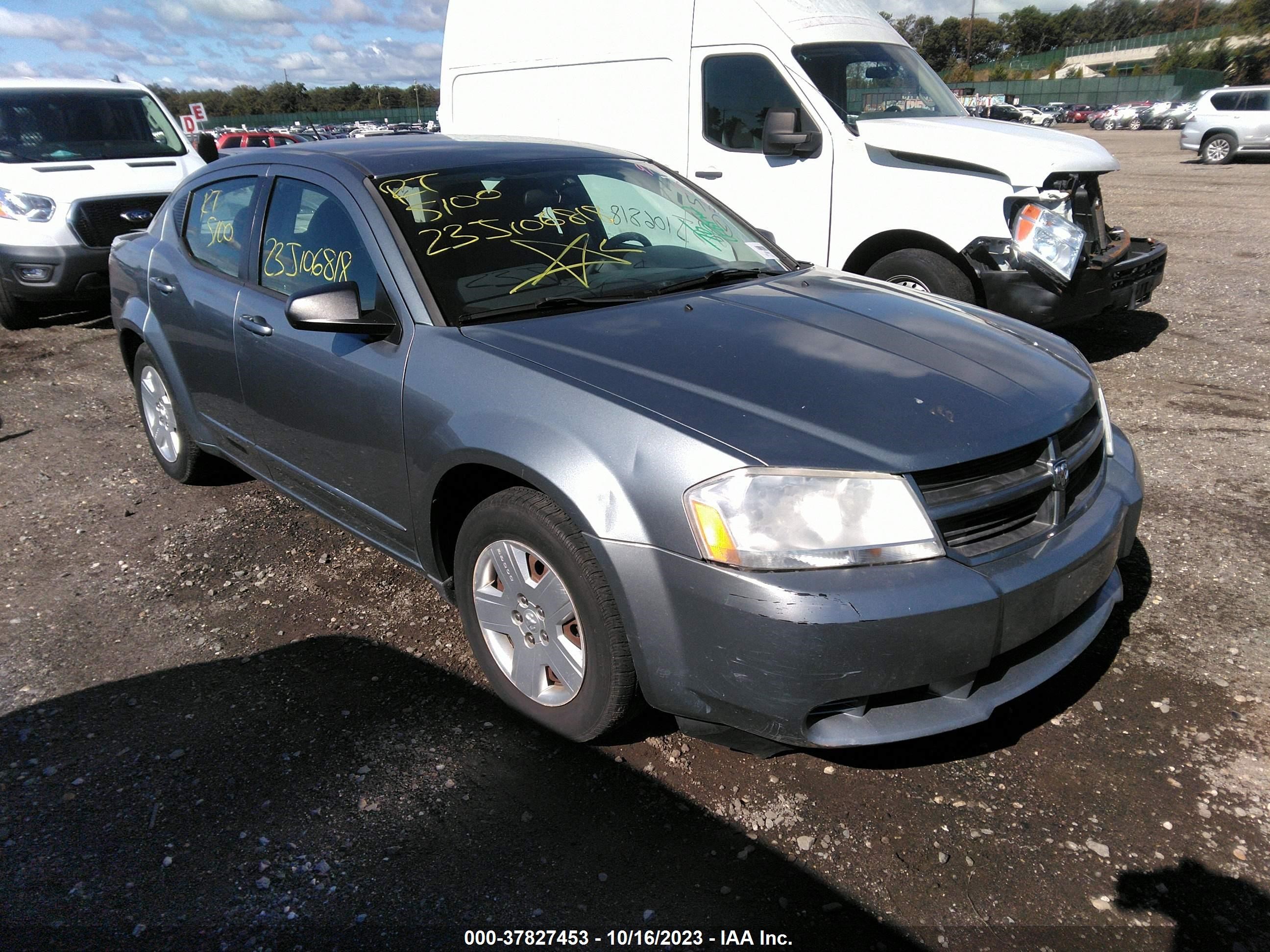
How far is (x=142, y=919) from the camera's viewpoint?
85.4 inches

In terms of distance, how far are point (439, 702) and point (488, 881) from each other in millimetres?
813

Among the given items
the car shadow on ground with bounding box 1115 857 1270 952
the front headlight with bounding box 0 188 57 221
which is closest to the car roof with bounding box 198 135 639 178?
the car shadow on ground with bounding box 1115 857 1270 952

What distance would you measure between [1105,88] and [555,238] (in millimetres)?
73038

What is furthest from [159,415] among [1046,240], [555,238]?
[1046,240]

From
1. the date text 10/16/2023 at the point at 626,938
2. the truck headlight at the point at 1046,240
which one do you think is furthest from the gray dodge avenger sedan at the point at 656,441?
the truck headlight at the point at 1046,240

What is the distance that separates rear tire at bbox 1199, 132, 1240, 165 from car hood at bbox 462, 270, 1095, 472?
2388 centimetres

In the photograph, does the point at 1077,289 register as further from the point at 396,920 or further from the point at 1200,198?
the point at 1200,198

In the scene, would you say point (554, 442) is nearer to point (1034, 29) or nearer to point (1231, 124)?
point (1231, 124)

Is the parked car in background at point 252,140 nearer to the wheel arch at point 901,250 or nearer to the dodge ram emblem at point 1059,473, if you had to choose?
the wheel arch at point 901,250

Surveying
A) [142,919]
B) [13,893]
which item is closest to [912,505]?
[142,919]

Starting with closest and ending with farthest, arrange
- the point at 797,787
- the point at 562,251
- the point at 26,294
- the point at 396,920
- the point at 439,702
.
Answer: the point at 396,920, the point at 797,787, the point at 439,702, the point at 562,251, the point at 26,294

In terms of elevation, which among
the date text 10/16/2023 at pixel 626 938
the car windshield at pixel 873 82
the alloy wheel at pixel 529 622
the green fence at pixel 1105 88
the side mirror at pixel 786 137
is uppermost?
the green fence at pixel 1105 88

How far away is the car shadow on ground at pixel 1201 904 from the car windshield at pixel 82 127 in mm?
9995

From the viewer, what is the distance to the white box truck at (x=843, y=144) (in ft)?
18.1
